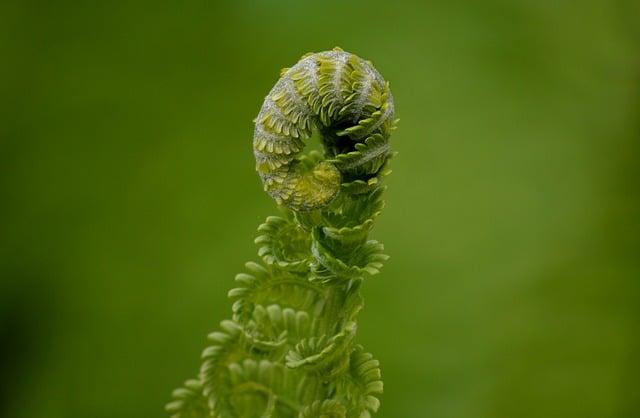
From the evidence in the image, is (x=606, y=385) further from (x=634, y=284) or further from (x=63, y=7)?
(x=63, y=7)

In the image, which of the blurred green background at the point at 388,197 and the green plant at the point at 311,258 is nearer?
the green plant at the point at 311,258

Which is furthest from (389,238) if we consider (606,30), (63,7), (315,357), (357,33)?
(315,357)

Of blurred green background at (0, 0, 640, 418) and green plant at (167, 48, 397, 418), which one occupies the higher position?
blurred green background at (0, 0, 640, 418)

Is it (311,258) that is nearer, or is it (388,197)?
(311,258)

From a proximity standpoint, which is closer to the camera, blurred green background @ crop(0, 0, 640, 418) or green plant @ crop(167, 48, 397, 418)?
green plant @ crop(167, 48, 397, 418)

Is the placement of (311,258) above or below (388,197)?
below
